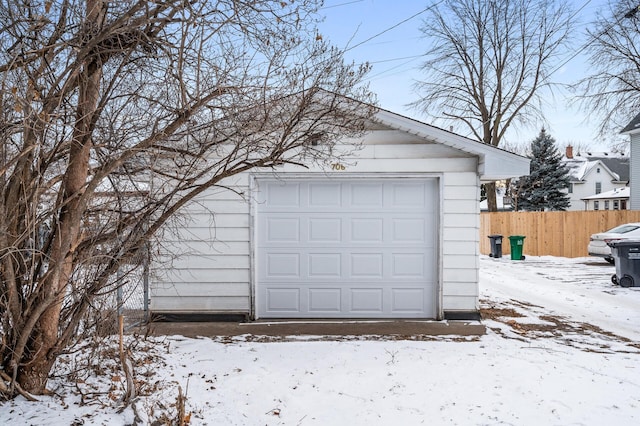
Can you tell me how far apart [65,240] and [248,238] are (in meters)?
3.35

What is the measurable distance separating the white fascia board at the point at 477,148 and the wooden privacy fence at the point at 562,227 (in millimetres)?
12274

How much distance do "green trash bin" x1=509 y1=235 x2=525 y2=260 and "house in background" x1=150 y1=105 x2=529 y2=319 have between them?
10.2 m

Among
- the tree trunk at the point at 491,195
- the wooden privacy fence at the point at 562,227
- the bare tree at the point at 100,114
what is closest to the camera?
the bare tree at the point at 100,114

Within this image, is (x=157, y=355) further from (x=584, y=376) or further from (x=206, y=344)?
(x=584, y=376)

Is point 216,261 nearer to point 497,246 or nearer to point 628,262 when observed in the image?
point 628,262

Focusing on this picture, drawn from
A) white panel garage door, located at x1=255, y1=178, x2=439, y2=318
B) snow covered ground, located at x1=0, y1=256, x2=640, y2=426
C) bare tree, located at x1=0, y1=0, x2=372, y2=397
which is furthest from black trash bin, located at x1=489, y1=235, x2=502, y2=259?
bare tree, located at x1=0, y1=0, x2=372, y2=397

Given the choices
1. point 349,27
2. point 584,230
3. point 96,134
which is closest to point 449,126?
point 584,230

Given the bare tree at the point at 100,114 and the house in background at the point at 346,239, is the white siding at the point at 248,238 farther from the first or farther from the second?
the bare tree at the point at 100,114

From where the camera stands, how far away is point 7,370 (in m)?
3.61

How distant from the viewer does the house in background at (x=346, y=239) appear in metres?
6.67

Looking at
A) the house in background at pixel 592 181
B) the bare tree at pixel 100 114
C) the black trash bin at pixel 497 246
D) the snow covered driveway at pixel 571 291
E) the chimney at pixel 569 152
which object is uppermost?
the chimney at pixel 569 152

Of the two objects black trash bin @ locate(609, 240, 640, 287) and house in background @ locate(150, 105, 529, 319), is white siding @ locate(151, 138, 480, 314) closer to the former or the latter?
house in background @ locate(150, 105, 529, 319)

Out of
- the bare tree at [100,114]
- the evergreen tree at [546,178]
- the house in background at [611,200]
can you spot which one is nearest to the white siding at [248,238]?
the bare tree at [100,114]

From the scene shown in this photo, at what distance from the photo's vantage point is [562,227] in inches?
672
